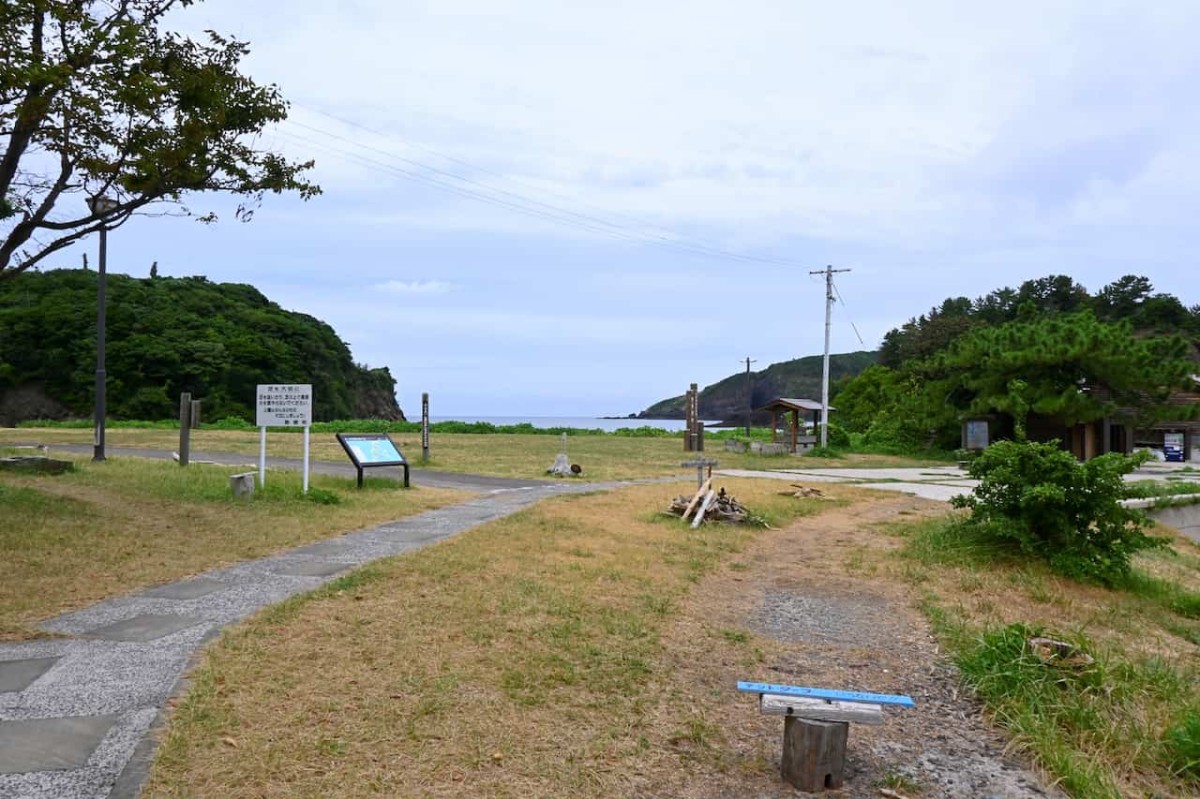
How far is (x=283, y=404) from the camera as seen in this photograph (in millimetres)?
11969

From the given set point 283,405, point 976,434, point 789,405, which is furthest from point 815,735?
point 976,434

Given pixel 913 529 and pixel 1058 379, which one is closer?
pixel 913 529

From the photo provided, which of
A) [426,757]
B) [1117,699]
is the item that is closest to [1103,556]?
[1117,699]

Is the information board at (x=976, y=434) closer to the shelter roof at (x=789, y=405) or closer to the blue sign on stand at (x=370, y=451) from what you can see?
the shelter roof at (x=789, y=405)

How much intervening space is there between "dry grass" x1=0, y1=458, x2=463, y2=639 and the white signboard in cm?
96

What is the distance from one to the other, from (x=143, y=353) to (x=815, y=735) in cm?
6124

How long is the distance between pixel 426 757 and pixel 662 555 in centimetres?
513

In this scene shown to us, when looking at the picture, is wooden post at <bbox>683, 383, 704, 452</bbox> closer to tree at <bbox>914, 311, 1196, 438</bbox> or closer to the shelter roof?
the shelter roof

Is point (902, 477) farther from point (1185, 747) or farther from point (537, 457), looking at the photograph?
point (1185, 747)

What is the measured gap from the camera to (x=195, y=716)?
367 centimetres

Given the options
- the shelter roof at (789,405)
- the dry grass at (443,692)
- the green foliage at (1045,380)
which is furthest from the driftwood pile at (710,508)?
the shelter roof at (789,405)

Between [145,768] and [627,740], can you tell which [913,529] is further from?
[145,768]

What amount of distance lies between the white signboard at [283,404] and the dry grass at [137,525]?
96 centimetres

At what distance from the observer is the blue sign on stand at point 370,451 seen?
1289cm
